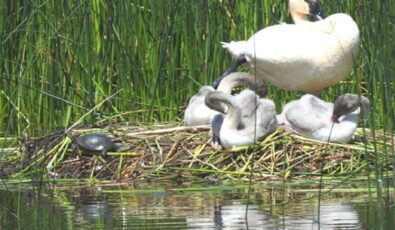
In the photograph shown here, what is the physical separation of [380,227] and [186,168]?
9.39 ft

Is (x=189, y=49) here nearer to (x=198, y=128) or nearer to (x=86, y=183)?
(x=198, y=128)

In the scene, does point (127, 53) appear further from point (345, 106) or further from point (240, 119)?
point (345, 106)

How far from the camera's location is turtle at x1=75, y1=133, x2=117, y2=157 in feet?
28.4

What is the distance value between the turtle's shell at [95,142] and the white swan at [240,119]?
67cm

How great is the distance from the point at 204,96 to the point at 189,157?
31.9 inches

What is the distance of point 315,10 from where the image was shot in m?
9.95

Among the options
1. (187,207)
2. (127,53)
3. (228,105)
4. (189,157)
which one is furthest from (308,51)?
(187,207)

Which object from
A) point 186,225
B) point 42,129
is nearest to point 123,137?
point 42,129

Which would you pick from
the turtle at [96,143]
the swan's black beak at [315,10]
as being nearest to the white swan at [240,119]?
the turtle at [96,143]

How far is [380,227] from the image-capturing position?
5613 millimetres

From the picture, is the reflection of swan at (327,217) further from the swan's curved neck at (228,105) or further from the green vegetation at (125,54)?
the green vegetation at (125,54)

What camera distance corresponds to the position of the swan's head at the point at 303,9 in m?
9.84

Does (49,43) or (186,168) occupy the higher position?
(49,43)

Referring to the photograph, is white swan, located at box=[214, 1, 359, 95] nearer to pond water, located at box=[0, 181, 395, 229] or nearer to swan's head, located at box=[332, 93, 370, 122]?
swan's head, located at box=[332, 93, 370, 122]
